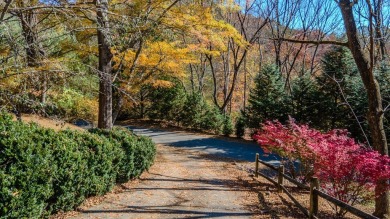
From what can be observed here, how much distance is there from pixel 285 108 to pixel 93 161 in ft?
57.9

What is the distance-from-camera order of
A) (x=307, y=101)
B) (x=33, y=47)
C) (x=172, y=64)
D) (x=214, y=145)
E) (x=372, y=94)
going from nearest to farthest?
(x=33, y=47)
(x=372, y=94)
(x=172, y=64)
(x=307, y=101)
(x=214, y=145)

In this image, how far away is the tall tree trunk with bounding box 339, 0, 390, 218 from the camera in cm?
712

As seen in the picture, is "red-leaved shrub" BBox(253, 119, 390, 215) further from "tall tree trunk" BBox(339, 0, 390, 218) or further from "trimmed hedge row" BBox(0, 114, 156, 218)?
"trimmed hedge row" BBox(0, 114, 156, 218)

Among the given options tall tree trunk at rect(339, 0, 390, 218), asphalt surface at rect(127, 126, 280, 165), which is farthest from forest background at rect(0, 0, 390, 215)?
asphalt surface at rect(127, 126, 280, 165)

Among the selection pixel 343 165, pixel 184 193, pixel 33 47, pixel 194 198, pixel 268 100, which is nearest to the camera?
pixel 33 47

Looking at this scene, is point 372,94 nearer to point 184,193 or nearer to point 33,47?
point 184,193

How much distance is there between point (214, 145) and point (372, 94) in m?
14.8

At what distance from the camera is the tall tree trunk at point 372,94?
7125 millimetres

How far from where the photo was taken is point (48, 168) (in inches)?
194

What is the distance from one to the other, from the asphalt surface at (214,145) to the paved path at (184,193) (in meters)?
0.57

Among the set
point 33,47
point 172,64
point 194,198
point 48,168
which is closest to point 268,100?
point 172,64

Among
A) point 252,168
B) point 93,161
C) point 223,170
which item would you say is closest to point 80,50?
point 93,161

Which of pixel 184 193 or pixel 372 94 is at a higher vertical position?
pixel 372 94

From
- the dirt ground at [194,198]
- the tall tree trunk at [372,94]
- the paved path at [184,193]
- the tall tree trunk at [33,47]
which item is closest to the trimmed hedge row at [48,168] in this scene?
the dirt ground at [194,198]
